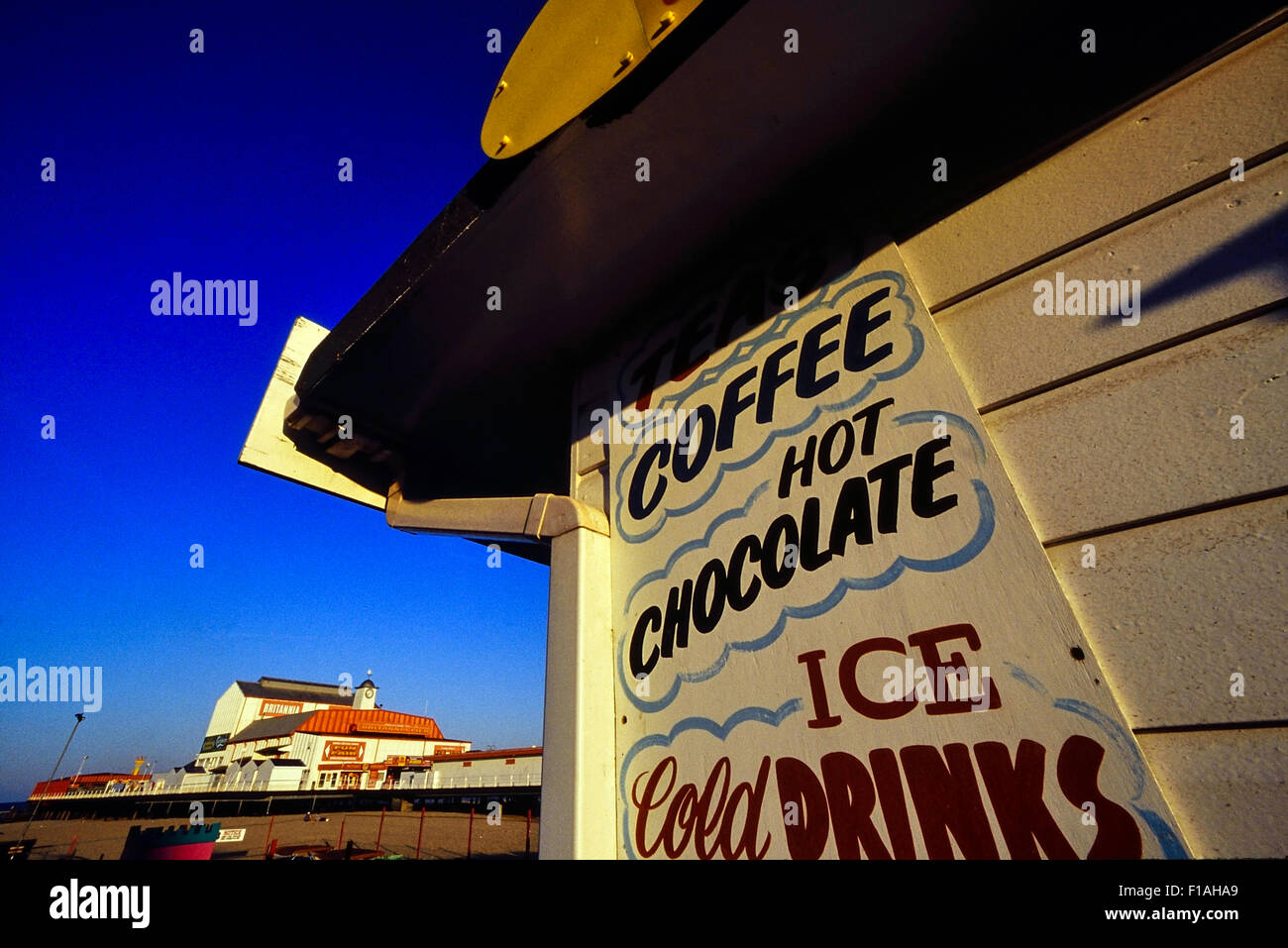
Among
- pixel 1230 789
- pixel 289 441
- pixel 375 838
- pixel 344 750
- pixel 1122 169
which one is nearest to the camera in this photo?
pixel 1230 789

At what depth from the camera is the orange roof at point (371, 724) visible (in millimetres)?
34188

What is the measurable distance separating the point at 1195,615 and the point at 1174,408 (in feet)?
1.26

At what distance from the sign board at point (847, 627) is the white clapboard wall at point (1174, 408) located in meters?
0.06

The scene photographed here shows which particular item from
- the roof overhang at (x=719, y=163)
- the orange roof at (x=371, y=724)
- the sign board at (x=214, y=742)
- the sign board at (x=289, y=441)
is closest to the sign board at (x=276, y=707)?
the sign board at (x=214, y=742)

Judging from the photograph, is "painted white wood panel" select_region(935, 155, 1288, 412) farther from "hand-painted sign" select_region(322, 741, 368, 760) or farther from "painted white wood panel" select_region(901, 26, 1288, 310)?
"hand-painted sign" select_region(322, 741, 368, 760)

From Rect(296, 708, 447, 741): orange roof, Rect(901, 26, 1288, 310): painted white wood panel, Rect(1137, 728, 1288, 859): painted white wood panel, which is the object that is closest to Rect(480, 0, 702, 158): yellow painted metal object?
Rect(901, 26, 1288, 310): painted white wood panel

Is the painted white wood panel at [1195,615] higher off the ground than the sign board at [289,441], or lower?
lower

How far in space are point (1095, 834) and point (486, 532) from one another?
2.05m

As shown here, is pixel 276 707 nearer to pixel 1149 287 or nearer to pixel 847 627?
pixel 847 627

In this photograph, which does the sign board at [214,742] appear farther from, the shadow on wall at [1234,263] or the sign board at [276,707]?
the shadow on wall at [1234,263]

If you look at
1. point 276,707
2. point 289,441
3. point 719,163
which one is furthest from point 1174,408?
point 276,707

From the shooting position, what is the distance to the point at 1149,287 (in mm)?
1154

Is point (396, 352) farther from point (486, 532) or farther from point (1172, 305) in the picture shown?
point (1172, 305)

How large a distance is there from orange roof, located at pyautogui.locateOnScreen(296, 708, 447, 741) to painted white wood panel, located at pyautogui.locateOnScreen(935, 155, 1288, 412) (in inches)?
1600
